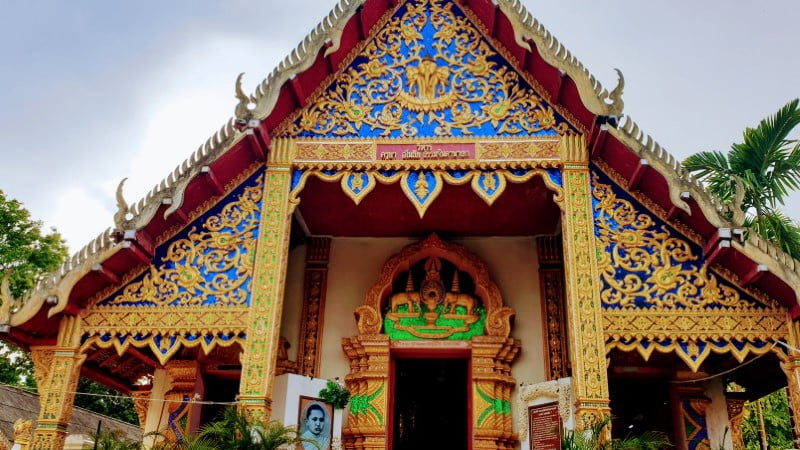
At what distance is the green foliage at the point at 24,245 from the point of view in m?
13.9

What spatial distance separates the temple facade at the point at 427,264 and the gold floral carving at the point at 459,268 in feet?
0.08

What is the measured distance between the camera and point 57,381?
6.08 m

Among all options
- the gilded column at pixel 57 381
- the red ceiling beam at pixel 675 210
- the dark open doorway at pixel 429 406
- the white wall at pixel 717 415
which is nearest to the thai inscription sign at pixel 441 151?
the red ceiling beam at pixel 675 210

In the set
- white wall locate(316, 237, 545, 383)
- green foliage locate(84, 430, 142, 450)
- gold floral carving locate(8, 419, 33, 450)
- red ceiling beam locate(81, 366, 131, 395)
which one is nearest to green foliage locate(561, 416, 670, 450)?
white wall locate(316, 237, 545, 383)

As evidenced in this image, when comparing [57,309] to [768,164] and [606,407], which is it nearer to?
[606,407]

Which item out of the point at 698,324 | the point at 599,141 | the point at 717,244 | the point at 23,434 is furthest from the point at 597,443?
the point at 23,434

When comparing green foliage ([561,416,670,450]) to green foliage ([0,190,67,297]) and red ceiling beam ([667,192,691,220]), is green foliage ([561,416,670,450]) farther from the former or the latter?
green foliage ([0,190,67,297])

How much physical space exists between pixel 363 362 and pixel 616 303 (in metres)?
2.93

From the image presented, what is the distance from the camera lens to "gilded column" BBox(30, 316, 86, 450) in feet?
19.3

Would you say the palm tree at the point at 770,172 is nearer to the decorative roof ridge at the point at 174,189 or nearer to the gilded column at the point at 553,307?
the gilded column at the point at 553,307

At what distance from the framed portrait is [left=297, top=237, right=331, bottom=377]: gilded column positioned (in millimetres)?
1202

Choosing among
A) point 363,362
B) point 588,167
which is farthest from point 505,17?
point 363,362

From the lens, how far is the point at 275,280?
6.33 metres

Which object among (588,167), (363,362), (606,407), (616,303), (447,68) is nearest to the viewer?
(606,407)
